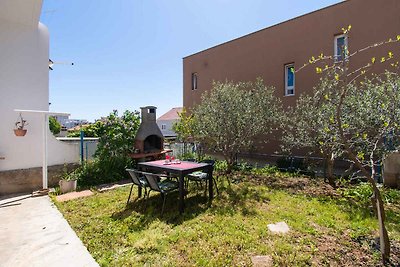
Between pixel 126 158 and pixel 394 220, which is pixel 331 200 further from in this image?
pixel 126 158

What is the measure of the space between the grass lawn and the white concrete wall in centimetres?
276

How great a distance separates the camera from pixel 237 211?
5141 mm

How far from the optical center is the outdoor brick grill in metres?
9.10

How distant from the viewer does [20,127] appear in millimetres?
7070

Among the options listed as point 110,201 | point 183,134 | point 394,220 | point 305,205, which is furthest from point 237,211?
point 183,134

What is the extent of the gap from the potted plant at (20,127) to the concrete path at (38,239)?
2212 mm

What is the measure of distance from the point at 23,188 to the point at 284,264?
26.8 ft

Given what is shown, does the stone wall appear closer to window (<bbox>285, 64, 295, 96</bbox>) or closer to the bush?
the bush

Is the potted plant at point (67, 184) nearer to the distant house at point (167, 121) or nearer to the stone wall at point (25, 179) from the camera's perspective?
the stone wall at point (25, 179)

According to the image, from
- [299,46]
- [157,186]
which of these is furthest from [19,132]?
[299,46]

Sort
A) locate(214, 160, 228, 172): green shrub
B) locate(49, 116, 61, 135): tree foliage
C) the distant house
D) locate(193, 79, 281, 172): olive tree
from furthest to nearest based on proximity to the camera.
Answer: the distant house < locate(49, 116, 61, 135): tree foliage < locate(214, 160, 228, 172): green shrub < locate(193, 79, 281, 172): olive tree

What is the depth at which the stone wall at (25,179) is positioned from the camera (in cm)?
700

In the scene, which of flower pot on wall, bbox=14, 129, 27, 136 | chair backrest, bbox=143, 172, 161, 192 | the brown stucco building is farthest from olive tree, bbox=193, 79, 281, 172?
flower pot on wall, bbox=14, 129, 27, 136

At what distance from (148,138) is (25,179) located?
14.7 feet
